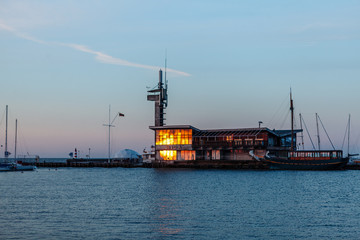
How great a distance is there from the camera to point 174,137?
129875 millimetres

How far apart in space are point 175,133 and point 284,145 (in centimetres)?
3037

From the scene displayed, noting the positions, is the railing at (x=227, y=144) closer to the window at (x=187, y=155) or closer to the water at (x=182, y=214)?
the window at (x=187, y=155)

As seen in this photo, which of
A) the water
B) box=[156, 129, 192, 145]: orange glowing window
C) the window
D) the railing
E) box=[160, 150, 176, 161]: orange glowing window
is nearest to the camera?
the water

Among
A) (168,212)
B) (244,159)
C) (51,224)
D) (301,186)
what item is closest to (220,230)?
(168,212)

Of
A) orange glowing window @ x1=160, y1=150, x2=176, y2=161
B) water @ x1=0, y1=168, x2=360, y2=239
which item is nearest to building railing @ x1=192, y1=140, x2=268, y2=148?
orange glowing window @ x1=160, y1=150, x2=176, y2=161

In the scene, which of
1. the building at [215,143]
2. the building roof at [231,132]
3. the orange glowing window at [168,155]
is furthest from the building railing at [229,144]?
the orange glowing window at [168,155]

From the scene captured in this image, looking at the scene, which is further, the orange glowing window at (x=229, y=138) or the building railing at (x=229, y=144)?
the orange glowing window at (x=229, y=138)

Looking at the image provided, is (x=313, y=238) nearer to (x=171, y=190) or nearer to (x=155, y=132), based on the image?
(x=171, y=190)

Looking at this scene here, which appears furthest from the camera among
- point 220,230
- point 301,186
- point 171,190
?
point 301,186

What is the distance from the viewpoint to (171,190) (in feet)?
220

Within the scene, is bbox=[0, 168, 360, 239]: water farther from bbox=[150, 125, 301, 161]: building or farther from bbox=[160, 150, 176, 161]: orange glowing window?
bbox=[160, 150, 176, 161]: orange glowing window

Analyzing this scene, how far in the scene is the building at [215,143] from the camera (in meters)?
122

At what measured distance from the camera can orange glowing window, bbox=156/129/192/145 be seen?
5064 inches

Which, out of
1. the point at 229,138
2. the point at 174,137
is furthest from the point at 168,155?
the point at 229,138
